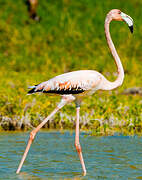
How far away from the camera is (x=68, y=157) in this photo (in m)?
6.81

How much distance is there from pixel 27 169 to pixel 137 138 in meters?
2.56

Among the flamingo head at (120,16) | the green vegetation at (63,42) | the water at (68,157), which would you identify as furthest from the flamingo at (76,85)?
the green vegetation at (63,42)

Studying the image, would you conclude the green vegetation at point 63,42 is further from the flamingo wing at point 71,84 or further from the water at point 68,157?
the flamingo wing at point 71,84

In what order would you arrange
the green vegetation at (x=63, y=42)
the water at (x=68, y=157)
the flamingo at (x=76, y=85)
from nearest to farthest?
the water at (x=68, y=157), the flamingo at (x=76, y=85), the green vegetation at (x=63, y=42)

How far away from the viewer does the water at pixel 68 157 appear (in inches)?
230

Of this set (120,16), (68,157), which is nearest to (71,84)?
(120,16)

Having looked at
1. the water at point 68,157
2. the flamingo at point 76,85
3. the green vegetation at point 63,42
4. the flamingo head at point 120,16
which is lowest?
the water at point 68,157

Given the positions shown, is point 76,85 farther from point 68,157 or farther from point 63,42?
point 63,42

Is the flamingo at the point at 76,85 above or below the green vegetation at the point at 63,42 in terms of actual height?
below

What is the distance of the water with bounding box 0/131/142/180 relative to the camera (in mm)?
5836

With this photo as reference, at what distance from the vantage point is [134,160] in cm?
656

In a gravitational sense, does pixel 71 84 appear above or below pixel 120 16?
below

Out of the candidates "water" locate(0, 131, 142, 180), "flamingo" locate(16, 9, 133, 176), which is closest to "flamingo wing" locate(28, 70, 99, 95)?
"flamingo" locate(16, 9, 133, 176)

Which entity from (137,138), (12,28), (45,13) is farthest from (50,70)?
(137,138)
